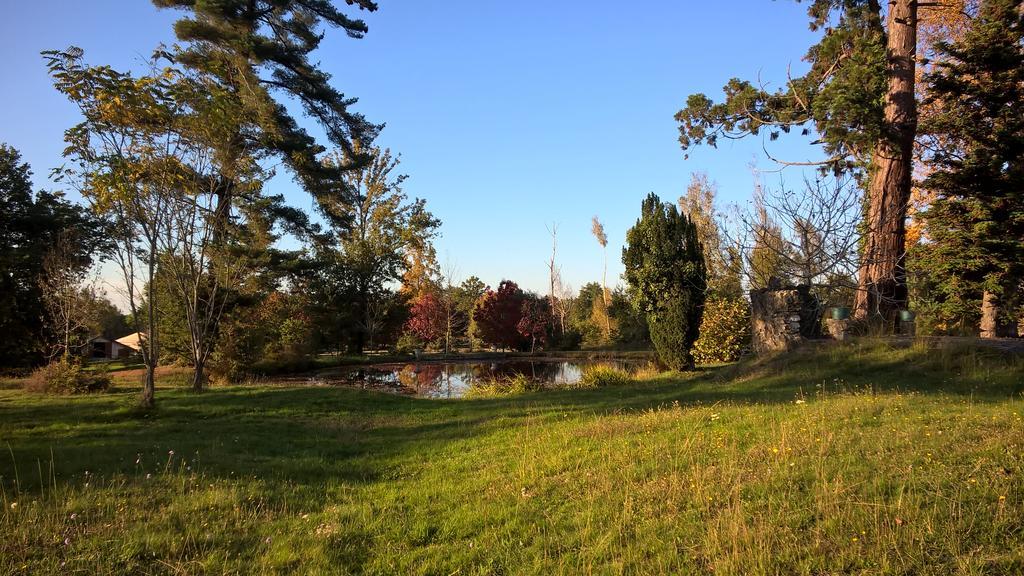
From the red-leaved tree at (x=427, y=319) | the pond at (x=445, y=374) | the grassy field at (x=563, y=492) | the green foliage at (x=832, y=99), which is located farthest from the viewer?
the red-leaved tree at (x=427, y=319)

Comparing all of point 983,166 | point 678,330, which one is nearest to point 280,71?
point 678,330

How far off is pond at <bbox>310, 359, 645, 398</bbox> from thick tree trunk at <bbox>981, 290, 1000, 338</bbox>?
981 cm

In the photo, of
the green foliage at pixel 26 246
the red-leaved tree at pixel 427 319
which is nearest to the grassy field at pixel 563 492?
the green foliage at pixel 26 246

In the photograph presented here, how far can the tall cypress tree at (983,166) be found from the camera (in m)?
12.3

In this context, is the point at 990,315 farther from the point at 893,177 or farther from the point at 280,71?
the point at 280,71

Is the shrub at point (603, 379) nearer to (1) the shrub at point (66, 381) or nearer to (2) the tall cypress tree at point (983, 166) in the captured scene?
(2) the tall cypress tree at point (983, 166)

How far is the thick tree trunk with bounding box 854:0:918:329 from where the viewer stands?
1139 cm

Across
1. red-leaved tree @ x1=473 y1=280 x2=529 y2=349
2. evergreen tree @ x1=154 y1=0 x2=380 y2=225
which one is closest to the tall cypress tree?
evergreen tree @ x1=154 y1=0 x2=380 y2=225

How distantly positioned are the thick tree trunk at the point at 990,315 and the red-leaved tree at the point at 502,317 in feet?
79.8

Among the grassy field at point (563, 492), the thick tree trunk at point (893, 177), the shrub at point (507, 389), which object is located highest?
the thick tree trunk at point (893, 177)

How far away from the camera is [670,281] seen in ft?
51.8

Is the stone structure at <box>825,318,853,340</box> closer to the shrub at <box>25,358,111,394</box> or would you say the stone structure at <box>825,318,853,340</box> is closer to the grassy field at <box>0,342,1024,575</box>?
the grassy field at <box>0,342,1024,575</box>

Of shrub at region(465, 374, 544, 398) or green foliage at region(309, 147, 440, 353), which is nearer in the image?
shrub at region(465, 374, 544, 398)

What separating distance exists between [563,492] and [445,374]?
18.5 m
